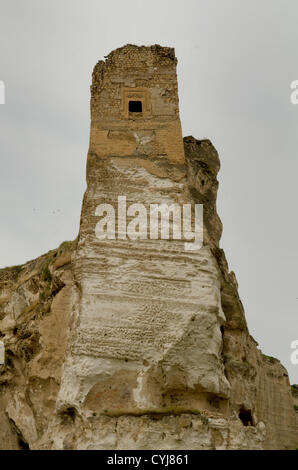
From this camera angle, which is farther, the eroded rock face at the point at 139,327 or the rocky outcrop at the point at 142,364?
the eroded rock face at the point at 139,327

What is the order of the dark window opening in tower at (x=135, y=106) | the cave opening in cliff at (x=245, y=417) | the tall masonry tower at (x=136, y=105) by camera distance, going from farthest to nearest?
the dark window opening in tower at (x=135, y=106)
the tall masonry tower at (x=136, y=105)
the cave opening in cliff at (x=245, y=417)

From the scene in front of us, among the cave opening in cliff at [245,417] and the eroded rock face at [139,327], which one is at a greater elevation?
the eroded rock face at [139,327]

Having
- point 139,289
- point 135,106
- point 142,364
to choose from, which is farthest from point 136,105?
point 142,364

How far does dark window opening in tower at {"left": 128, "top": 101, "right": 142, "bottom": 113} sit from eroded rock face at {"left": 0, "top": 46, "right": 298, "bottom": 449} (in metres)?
0.12

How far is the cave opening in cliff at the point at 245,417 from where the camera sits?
50.4ft

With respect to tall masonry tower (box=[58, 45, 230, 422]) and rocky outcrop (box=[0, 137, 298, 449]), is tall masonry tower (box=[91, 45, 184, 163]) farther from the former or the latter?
rocky outcrop (box=[0, 137, 298, 449])

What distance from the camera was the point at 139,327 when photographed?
14.0 meters

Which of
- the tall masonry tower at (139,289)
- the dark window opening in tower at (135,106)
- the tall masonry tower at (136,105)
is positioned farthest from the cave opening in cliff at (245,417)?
the dark window opening in tower at (135,106)

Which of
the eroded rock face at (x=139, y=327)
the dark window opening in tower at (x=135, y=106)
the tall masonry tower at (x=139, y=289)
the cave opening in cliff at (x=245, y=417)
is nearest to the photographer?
the eroded rock face at (x=139, y=327)

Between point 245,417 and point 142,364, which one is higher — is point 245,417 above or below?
below

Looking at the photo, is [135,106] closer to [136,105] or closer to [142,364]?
[136,105]

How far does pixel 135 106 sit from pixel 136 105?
0.04m

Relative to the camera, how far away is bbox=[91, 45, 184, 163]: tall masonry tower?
55.4ft

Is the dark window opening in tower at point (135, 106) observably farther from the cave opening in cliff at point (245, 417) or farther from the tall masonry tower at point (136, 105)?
the cave opening in cliff at point (245, 417)
